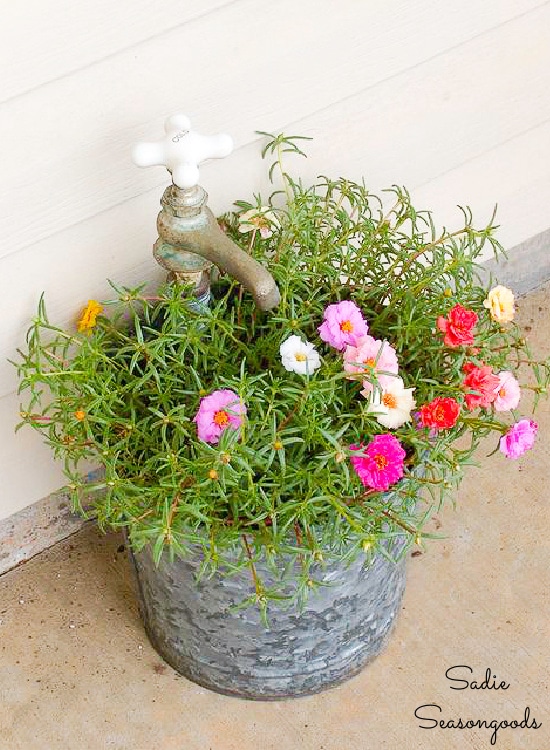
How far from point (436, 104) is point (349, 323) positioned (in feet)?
1.84

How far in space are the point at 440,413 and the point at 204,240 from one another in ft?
1.21

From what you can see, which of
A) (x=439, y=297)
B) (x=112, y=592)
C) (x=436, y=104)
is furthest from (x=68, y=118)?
(x=112, y=592)

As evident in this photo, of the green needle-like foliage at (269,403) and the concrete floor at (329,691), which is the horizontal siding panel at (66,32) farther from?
the concrete floor at (329,691)

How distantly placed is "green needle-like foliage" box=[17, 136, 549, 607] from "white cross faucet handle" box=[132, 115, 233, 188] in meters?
0.17

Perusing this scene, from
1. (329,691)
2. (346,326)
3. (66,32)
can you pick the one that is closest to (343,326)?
(346,326)

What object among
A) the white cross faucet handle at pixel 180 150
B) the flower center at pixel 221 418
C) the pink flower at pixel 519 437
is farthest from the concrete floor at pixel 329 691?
the white cross faucet handle at pixel 180 150

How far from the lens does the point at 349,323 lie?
4.28ft

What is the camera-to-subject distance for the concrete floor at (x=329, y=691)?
1549mm

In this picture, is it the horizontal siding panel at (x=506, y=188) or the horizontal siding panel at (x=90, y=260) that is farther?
the horizontal siding panel at (x=506, y=188)

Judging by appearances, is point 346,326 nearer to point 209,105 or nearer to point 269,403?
point 269,403

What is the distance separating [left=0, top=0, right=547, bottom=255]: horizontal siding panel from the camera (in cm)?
125

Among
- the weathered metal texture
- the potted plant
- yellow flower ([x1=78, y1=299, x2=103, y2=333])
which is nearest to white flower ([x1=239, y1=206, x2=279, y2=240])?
the potted plant

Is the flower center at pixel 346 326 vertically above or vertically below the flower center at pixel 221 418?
below

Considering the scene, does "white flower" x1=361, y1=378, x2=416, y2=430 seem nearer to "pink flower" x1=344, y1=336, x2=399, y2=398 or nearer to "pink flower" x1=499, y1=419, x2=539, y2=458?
"pink flower" x1=344, y1=336, x2=399, y2=398
